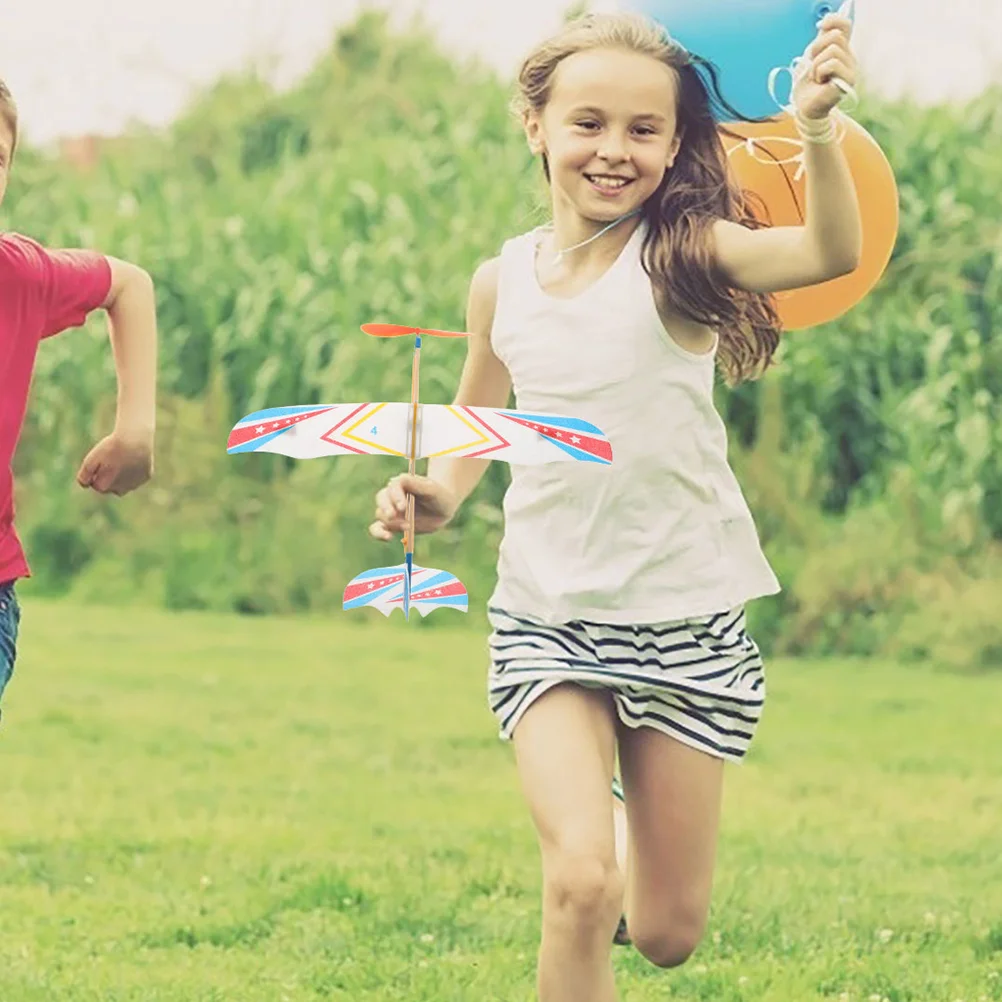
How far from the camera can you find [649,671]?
381 centimetres

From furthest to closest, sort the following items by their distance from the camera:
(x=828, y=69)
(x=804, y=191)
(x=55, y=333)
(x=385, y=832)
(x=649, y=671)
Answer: (x=385, y=832)
(x=804, y=191)
(x=55, y=333)
(x=649, y=671)
(x=828, y=69)

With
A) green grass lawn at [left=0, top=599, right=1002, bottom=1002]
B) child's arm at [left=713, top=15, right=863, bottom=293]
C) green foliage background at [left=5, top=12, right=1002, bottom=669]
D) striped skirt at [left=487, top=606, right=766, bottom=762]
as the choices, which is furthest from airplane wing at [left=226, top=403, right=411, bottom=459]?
green foliage background at [left=5, top=12, right=1002, bottom=669]

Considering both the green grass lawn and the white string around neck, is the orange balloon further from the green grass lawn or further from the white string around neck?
the green grass lawn

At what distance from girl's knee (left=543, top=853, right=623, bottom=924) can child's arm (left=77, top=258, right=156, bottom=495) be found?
37.8 inches

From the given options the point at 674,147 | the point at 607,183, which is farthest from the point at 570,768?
the point at 674,147

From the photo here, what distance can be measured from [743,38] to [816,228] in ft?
2.65

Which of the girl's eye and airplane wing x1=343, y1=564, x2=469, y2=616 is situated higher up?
the girl's eye

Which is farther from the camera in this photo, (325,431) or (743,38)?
(743,38)

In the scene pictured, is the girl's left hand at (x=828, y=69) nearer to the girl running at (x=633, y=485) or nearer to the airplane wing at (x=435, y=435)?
the girl running at (x=633, y=485)

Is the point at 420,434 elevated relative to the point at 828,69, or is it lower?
lower

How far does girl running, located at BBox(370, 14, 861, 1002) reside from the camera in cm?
377

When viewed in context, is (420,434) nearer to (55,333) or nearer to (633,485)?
(633,485)

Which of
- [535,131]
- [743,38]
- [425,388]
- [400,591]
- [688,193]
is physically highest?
[743,38]

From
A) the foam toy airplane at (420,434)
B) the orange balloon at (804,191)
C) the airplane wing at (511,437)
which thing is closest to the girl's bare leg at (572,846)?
the foam toy airplane at (420,434)
